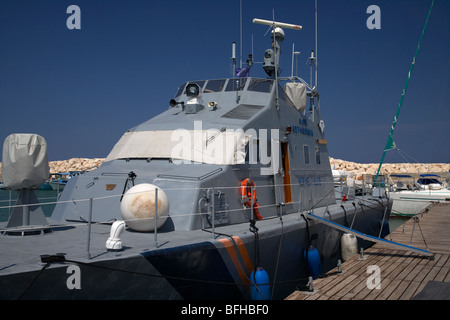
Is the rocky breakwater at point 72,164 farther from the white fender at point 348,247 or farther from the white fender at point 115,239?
the white fender at point 115,239

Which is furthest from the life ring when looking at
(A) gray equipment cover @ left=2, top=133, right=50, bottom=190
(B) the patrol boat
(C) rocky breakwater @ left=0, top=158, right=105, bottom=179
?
(C) rocky breakwater @ left=0, top=158, right=105, bottom=179

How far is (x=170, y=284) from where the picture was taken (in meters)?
4.99

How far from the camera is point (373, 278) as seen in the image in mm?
7449

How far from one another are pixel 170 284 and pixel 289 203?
4308 mm

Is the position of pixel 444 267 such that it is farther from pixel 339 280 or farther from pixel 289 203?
pixel 289 203

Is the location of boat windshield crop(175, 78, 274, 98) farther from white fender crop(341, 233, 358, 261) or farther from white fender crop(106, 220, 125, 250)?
white fender crop(106, 220, 125, 250)

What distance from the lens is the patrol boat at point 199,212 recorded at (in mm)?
4547

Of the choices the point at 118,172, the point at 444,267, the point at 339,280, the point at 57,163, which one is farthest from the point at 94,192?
the point at 57,163

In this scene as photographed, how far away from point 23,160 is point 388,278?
6460 mm

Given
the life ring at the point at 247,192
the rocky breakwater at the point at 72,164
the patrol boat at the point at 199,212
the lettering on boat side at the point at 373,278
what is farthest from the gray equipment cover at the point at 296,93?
the rocky breakwater at the point at 72,164

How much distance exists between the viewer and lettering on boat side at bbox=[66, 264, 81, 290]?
4094mm

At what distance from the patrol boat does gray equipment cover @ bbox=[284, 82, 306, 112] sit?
3 centimetres
